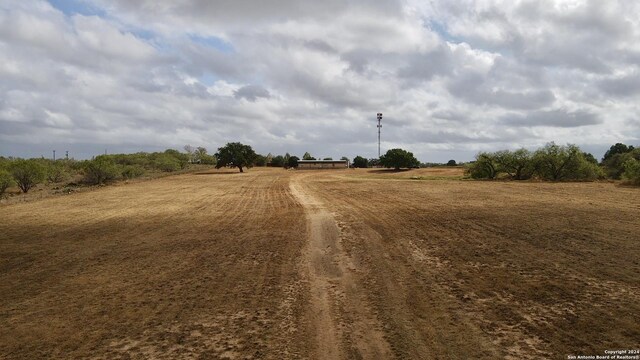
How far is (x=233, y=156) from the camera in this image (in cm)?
7462

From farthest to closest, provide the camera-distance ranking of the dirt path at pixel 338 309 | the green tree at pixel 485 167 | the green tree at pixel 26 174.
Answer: the green tree at pixel 485 167 < the green tree at pixel 26 174 < the dirt path at pixel 338 309

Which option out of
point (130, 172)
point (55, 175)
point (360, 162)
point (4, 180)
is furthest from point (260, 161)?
point (4, 180)

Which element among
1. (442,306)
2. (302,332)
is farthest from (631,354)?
(302,332)

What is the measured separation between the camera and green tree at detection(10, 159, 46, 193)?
3864 centimetres

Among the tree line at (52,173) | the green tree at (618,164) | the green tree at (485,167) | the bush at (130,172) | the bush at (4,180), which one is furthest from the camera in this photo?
the bush at (130,172)

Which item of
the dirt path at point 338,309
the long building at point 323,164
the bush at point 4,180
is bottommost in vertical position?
the dirt path at point 338,309

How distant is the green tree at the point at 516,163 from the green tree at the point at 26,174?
44.1 metres

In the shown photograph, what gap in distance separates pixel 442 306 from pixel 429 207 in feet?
39.4

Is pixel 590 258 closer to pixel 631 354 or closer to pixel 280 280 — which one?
pixel 631 354

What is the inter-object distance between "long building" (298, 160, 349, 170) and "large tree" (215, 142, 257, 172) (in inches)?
1046

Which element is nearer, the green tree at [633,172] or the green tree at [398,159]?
the green tree at [633,172]

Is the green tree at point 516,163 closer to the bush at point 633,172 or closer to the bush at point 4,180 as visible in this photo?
the bush at point 633,172

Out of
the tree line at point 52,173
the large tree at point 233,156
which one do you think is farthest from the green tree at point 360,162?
the tree line at point 52,173

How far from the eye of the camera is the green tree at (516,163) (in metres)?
42.6
